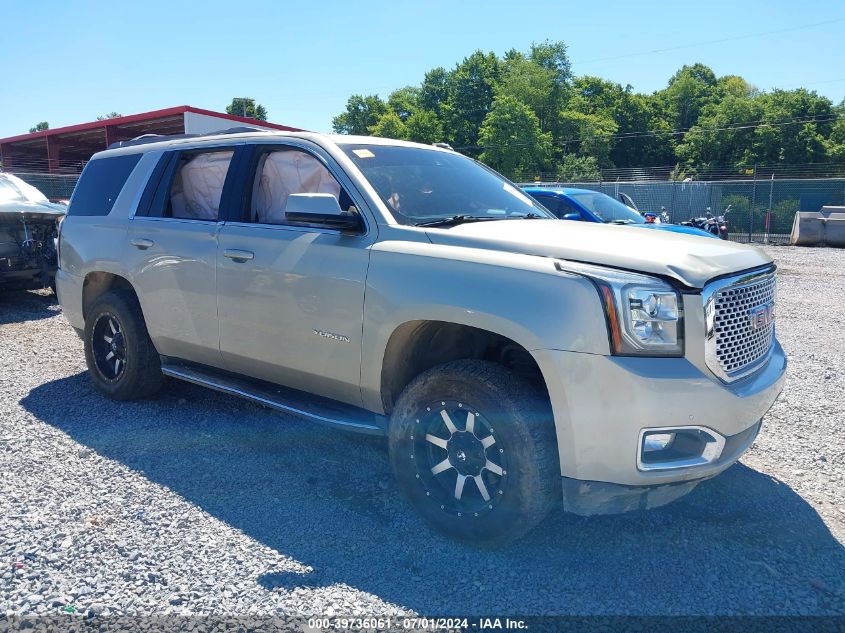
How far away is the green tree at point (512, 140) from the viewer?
62188 mm

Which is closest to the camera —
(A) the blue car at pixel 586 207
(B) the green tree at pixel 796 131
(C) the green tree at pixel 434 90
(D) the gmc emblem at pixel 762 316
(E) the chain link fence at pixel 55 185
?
(D) the gmc emblem at pixel 762 316

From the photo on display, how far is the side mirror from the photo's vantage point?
355 cm

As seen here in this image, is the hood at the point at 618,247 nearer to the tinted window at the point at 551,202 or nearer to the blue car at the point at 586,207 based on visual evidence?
the blue car at the point at 586,207

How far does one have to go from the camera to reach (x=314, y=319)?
3.73 meters

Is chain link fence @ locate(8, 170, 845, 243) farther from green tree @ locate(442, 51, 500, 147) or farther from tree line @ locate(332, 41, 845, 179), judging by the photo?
green tree @ locate(442, 51, 500, 147)

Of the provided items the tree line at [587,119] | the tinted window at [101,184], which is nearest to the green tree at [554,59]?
the tree line at [587,119]

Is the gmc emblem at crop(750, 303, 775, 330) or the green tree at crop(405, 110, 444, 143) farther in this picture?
the green tree at crop(405, 110, 444, 143)

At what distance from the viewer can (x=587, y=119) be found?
253ft

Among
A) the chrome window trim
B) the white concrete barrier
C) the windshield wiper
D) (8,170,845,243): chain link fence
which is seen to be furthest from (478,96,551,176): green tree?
the chrome window trim

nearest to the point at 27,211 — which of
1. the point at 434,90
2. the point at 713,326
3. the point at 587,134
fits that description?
the point at 713,326

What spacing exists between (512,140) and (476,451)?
203ft

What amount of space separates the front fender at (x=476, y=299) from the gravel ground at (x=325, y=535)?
0.81 m

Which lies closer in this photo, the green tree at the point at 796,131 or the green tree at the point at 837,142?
the green tree at the point at 837,142

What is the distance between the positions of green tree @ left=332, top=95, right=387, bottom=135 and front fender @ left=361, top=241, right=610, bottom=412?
92.1 meters
